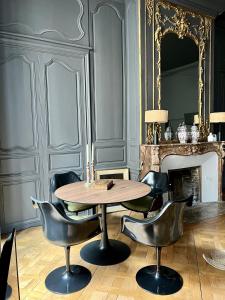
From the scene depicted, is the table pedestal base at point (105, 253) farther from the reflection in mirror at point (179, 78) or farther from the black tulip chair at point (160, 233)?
the reflection in mirror at point (179, 78)

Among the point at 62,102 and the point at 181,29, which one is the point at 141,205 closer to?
the point at 62,102

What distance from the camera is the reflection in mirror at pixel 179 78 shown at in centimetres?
381

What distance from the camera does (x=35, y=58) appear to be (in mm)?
3129

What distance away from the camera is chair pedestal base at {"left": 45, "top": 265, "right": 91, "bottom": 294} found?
197 centimetres

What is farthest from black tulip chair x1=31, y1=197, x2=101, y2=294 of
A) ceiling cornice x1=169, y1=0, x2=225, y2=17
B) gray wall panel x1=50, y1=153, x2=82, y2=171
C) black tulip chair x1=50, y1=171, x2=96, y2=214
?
ceiling cornice x1=169, y1=0, x2=225, y2=17

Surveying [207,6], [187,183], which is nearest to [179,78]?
[207,6]

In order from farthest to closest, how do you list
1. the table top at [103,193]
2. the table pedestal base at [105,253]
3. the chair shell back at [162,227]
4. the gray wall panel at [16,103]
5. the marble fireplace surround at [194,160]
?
the marble fireplace surround at [194,160] → the gray wall panel at [16,103] → the table pedestal base at [105,253] → the table top at [103,193] → the chair shell back at [162,227]

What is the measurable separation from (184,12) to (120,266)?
393 centimetres

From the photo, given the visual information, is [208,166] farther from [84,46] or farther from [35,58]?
[35,58]

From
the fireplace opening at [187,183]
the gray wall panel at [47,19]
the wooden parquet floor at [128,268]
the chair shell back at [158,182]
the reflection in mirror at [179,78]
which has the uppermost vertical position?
the gray wall panel at [47,19]

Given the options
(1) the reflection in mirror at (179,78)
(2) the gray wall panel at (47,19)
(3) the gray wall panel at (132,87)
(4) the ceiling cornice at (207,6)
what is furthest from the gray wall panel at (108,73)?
(4) the ceiling cornice at (207,6)

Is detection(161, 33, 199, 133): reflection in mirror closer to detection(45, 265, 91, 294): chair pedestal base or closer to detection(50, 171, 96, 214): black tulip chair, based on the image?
detection(50, 171, 96, 214): black tulip chair

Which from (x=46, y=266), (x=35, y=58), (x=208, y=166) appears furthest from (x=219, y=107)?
(x=46, y=266)

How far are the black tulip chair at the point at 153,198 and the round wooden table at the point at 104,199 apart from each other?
0.31 meters
